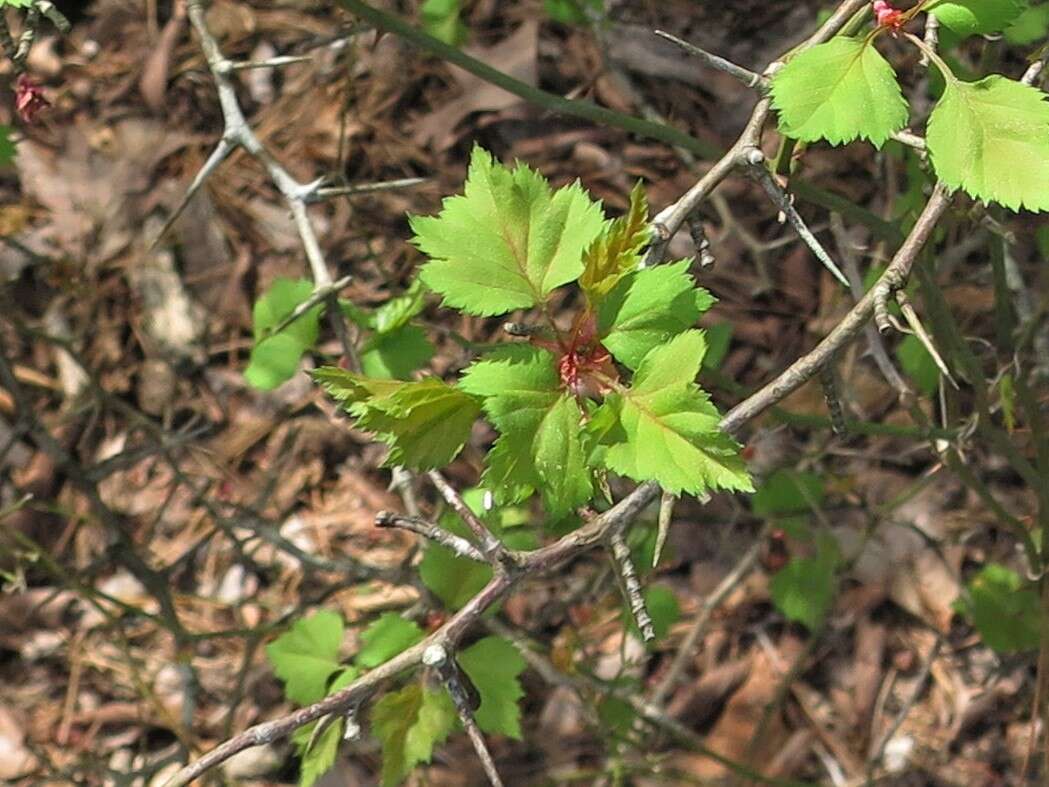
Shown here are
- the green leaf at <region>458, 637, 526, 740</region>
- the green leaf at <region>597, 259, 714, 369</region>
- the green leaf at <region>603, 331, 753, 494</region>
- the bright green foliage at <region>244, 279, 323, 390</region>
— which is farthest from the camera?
the bright green foliage at <region>244, 279, 323, 390</region>

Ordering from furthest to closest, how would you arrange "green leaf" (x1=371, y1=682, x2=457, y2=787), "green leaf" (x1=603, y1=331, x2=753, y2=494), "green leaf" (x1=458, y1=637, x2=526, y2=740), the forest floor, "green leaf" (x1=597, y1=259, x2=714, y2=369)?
the forest floor, "green leaf" (x1=458, y1=637, x2=526, y2=740), "green leaf" (x1=371, y1=682, x2=457, y2=787), "green leaf" (x1=597, y1=259, x2=714, y2=369), "green leaf" (x1=603, y1=331, x2=753, y2=494)

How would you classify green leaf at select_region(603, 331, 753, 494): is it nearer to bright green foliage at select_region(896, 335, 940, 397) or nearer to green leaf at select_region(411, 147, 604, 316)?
A: green leaf at select_region(411, 147, 604, 316)

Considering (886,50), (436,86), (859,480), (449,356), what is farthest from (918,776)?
(436,86)

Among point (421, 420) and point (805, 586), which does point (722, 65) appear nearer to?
point (421, 420)

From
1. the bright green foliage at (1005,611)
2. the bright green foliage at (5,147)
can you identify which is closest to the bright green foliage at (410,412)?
the bright green foliage at (5,147)

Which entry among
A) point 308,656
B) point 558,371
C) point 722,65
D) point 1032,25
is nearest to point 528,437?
point 558,371

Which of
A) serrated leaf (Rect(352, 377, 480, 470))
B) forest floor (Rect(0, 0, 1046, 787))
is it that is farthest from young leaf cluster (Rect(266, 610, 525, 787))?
forest floor (Rect(0, 0, 1046, 787))

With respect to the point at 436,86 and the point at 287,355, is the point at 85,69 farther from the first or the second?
the point at 287,355
